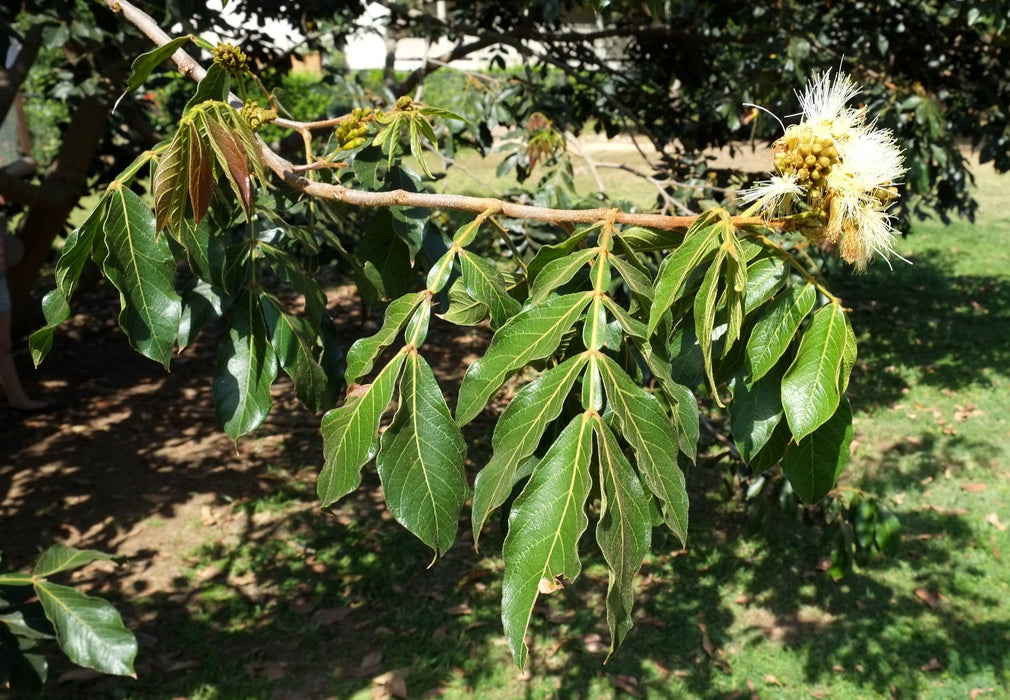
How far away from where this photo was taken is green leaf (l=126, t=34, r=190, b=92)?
5.13 ft

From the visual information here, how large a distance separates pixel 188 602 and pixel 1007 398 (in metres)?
5.57

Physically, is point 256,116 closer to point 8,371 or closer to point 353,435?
point 353,435

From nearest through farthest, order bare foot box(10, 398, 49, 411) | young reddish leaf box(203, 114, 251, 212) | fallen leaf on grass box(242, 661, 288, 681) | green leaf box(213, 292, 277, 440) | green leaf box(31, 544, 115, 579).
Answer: young reddish leaf box(203, 114, 251, 212), green leaf box(213, 292, 277, 440), green leaf box(31, 544, 115, 579), fallen leaf on grass box(242, 661, 288, 681), bare foot box(10, 398, 49, 411)

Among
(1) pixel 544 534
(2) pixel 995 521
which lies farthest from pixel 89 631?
(2) pixel 995 521

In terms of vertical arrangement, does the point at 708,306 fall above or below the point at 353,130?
below

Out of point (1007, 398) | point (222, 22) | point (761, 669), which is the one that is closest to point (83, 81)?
point (222, 22)

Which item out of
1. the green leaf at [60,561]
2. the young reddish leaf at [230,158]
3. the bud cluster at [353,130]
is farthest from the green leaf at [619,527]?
the green leaf at [60,561]

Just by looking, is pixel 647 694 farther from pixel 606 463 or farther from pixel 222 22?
pixel 222 22

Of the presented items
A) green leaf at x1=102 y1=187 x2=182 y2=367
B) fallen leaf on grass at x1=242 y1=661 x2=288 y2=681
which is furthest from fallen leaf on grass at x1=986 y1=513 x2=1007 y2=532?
green leaf at x1=102 y1=187 x2=182 y2=367

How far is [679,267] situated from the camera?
3.65ft

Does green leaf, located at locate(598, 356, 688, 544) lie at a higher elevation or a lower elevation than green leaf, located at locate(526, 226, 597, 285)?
lower

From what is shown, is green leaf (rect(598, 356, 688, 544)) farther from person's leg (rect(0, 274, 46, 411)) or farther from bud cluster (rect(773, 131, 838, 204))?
person's leg (rect(0, 274, 46, 411))

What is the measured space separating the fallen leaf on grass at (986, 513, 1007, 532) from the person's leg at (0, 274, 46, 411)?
556 cm

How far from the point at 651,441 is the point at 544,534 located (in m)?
0.17
